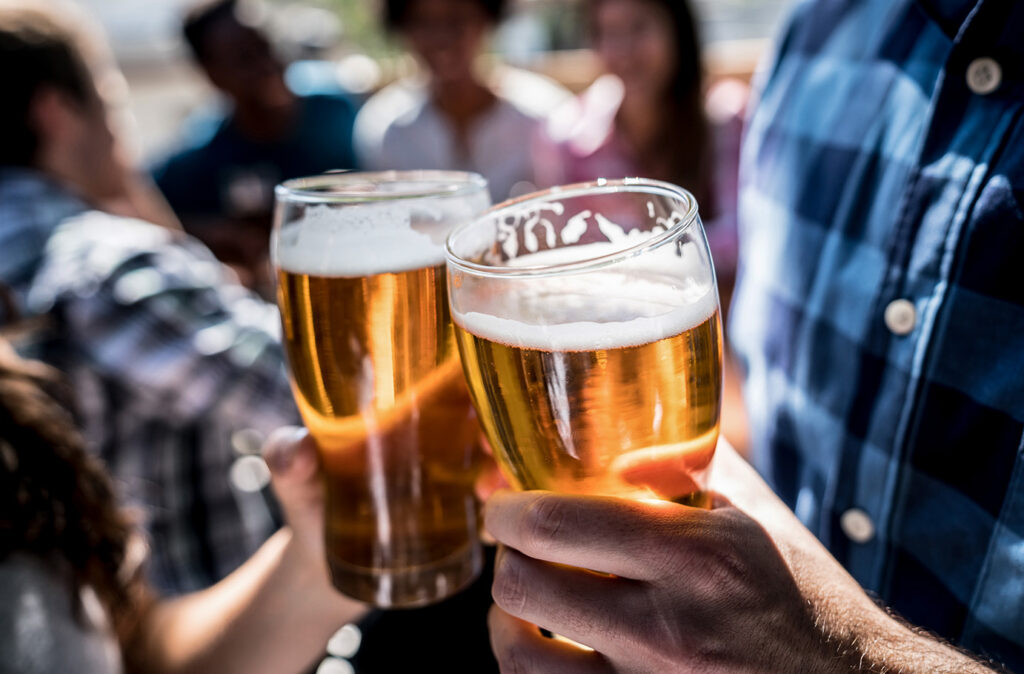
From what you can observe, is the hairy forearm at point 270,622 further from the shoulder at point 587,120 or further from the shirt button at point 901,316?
the shoulder at point 587,120

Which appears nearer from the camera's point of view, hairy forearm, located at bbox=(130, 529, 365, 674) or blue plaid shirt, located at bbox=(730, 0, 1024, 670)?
blue plaid shirt, located at bbox=(730, 0, 1024, 670)

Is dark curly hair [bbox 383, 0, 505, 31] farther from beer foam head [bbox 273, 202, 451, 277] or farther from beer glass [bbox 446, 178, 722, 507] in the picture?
beer glass [bbox 446, 178, 722, 507]

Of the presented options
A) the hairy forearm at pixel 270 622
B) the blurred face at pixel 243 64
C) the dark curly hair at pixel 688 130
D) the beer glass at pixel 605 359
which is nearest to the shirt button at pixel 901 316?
the beer glass at pixel 605 359

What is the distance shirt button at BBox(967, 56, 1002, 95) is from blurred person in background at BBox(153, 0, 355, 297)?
12.7ft

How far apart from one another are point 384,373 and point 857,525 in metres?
0.70

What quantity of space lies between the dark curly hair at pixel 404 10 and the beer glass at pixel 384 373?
11.1ft

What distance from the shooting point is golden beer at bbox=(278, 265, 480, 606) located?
34.6 inches

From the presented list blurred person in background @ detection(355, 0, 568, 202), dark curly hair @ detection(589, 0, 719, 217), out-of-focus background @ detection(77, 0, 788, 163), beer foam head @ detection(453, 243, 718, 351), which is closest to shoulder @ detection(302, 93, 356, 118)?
out-of-focus background @ detection(77, 0, 788, 163)

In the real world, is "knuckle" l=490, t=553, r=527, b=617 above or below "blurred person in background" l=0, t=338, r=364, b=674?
above

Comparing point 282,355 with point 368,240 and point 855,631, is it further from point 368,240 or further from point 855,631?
point 855,631

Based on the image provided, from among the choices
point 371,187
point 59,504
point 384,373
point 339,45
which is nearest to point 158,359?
point 59,504

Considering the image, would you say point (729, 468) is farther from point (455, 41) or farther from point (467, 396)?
point (455, 41)

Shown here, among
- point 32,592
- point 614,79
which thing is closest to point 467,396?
point 32,592

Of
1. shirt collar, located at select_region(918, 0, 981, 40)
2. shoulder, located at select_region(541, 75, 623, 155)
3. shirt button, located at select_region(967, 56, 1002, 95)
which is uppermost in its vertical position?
shirt collar, located at select_region(918, 0, 981, 40)
